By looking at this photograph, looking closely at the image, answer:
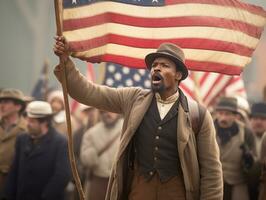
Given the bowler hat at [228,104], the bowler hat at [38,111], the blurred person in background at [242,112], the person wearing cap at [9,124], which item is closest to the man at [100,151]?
the person wearing cap at [9,124]

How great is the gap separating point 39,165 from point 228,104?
246 centimetres

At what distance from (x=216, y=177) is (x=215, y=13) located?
165cm

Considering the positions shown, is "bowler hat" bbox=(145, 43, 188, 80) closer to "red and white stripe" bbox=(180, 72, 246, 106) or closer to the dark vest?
the dark vest

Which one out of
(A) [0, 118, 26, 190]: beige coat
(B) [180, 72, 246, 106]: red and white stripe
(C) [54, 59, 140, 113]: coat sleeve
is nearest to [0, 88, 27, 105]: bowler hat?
(A) [0, 118, 26, 190]: beige coat

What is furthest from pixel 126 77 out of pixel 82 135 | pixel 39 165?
pixel 39 165

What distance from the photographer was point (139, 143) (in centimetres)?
580

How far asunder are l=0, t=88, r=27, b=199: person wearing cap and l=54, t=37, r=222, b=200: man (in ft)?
9.48


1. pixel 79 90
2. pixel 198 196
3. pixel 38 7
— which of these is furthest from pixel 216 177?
pixel 38 7

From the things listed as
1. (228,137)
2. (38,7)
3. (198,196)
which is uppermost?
(198,196)

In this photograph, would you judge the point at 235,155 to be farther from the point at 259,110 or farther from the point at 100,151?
the point at 100,151

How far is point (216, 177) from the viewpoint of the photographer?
581 centimetres

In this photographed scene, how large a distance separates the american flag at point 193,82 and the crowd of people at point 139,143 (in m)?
0.49

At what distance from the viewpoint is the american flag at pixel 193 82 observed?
29.7 ft

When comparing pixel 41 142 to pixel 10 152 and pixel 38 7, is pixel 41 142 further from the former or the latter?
pixel 38 7
